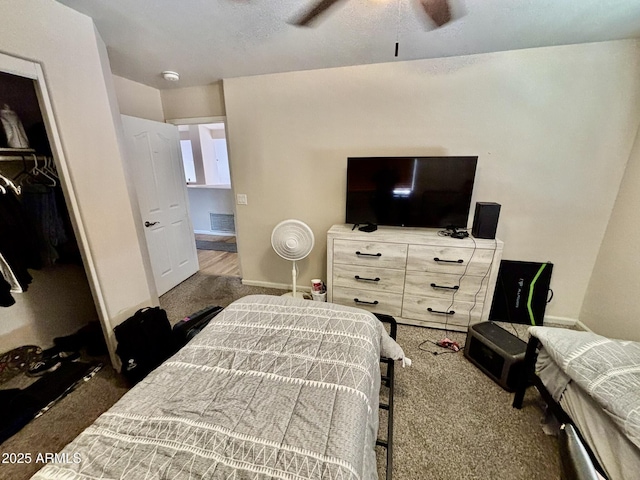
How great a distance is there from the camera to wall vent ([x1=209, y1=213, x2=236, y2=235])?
559 centimetres

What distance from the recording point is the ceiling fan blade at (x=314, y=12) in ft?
5.08

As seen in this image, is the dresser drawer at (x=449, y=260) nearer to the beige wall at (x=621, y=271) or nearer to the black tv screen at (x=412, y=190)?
the black tv screen at (x=412, y=190)

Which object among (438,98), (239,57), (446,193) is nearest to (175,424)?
(446,193)

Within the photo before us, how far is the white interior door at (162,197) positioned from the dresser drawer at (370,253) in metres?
2.11

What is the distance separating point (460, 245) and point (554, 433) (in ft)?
4.20

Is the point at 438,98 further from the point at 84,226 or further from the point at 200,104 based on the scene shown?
the point at 84,226

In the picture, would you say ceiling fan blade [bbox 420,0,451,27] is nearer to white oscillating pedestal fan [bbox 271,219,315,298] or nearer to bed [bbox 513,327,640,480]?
white oscillating pedestal fan [bbox 271,219,315,298]

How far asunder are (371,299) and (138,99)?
3.31 meters

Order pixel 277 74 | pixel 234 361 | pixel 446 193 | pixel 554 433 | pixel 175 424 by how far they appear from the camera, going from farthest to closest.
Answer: pixel 277 74
pixel 446 193
pixel 554 433
pixel 234 361
pixel 175 424

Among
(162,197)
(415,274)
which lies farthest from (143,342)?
(415,274)

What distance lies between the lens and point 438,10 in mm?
1611

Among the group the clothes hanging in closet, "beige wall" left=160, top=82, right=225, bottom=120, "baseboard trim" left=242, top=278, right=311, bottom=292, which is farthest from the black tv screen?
the clothes hanging in closet

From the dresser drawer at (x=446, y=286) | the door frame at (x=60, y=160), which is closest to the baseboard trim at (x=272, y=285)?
the dresser drawer at (x=446, y=286)

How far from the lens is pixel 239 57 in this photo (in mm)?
2256
